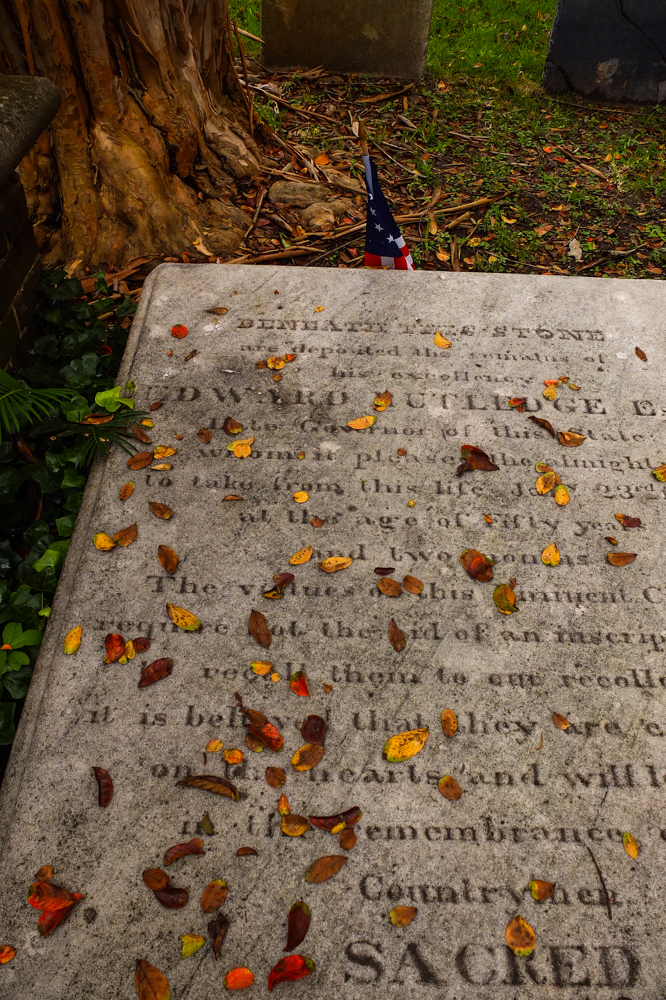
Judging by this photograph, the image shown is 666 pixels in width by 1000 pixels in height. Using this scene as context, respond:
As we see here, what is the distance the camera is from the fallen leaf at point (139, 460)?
→ 225 centimetres

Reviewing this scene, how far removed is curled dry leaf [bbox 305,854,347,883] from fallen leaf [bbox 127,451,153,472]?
1305 mm

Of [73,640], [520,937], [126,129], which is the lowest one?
[520,937]

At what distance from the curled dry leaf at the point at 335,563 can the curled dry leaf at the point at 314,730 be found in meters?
0.45

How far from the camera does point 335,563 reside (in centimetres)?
207

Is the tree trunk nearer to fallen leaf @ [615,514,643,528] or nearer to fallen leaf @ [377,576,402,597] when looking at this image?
fallen leaf @ [377,576,402,597]

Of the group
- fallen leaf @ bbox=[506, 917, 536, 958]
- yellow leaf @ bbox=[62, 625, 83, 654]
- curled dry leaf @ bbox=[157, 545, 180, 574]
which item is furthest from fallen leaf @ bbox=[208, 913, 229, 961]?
curled dry leaf @ bbox=[157, 545, 180, 574]

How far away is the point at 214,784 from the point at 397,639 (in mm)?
615

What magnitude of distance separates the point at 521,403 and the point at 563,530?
531 millimetres

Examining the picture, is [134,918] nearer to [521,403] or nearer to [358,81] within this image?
[521,403]

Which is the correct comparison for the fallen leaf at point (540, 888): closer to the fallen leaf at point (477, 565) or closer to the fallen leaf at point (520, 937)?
the fallen leaf at point (520, 937)

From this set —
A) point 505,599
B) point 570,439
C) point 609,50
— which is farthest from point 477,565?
point 609,50

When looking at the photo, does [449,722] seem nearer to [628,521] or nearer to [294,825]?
[294,825]

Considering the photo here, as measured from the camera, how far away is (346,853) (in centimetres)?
160

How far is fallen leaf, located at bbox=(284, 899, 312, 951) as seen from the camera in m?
1.47
